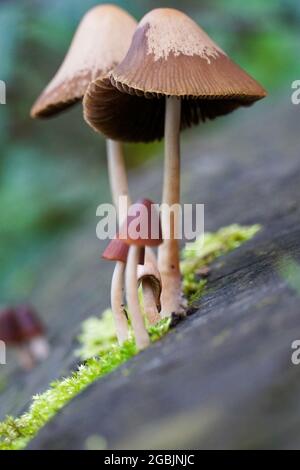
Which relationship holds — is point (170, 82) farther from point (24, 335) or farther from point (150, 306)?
point (24, 335)

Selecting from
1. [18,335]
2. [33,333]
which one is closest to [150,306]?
[33,333]

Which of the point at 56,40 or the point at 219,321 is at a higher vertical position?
the point at 56,40

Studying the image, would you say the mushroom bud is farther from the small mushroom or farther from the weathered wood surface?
the small mushroom

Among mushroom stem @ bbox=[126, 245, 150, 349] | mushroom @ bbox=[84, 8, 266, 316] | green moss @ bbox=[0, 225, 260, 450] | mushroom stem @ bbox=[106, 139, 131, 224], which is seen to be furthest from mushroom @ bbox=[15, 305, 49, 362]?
mushroom stem @ bbox=[126, 245, 150, 349]

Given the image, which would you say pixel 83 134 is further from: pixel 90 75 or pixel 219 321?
pixel 219 321

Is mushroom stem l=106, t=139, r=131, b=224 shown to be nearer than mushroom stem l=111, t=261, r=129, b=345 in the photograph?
No
